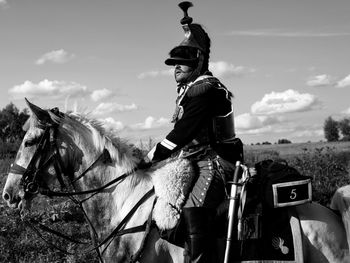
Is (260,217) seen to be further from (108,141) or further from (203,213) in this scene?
(108,141)

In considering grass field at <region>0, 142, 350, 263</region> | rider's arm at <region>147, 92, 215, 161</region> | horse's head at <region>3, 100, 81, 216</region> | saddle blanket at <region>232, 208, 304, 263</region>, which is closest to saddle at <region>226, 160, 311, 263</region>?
saddle blanket at <region>232, 208, 304, 263</region>

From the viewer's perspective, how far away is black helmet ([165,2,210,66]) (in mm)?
5320

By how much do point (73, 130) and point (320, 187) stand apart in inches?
394

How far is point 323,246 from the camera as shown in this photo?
4.66 m

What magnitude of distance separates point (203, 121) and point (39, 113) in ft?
5.90

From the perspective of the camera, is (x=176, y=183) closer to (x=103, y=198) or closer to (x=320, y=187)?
(x=103, y=198)

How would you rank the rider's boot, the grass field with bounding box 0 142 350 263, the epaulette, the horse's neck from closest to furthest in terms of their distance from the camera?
the rider's boot < the epaulette < the horse's neck < the grass field with bounding box 0 142 350 263

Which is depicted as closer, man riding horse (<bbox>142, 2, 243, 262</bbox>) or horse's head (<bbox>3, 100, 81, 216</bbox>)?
man riding horse (<bbox>142, 2, 243, 262</bbox>)

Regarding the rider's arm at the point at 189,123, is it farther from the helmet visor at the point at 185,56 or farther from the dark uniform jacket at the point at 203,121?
the helmet visor at the point at 185,56

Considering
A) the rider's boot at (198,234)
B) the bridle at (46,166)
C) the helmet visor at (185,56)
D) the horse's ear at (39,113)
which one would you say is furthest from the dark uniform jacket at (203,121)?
the horse's ear at (39,113)

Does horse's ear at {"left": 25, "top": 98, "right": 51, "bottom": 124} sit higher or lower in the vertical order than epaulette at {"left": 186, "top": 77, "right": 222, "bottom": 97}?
lower

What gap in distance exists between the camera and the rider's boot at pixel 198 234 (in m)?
4.63

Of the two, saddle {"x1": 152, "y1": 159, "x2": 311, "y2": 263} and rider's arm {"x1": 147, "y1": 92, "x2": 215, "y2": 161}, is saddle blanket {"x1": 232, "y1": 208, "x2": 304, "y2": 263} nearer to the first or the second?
saddle {"x1": 152, "y1": 159, "x2": 311, "y2": 263}

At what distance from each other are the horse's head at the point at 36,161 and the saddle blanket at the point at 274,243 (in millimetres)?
2153
